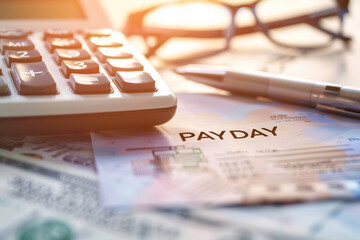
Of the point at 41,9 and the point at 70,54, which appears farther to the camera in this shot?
the point at 41,9

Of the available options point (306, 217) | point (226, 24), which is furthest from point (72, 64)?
point (226, 24)

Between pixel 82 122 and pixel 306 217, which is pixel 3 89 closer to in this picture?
pixel 82 122

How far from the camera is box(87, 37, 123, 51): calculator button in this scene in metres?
0.41

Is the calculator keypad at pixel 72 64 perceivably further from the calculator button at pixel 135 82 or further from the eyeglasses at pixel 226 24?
the eyeglasses at pixel 226 24

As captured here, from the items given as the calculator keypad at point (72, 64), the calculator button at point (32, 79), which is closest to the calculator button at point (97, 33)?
the calculator keypad at point (72, 64)

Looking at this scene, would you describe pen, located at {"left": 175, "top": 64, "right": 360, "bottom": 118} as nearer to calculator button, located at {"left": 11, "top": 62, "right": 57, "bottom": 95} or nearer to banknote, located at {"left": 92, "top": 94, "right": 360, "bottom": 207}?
banknote, located at {"left": 92, "top": 94, "right": 360, "bottom": 207}

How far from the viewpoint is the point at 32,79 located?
31cm

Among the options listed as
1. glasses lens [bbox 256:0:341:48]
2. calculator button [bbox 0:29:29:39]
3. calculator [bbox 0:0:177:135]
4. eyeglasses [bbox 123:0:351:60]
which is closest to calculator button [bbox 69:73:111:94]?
calculator [bbox 0:0:177:135]

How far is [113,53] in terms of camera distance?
15.4 inches

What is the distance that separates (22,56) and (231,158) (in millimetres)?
187

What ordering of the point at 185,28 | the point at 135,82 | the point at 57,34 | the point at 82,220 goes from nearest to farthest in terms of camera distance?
A: the point at 82,220 → the point at 135,82 → the point at 57,34 → the point at 185,28

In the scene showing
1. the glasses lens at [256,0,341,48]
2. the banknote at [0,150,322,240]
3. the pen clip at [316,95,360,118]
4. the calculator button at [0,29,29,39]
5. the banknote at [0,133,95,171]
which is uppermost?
the calculator button at [0,29,29,39]

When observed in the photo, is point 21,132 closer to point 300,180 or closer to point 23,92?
point 23,92

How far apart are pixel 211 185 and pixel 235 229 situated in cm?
4
